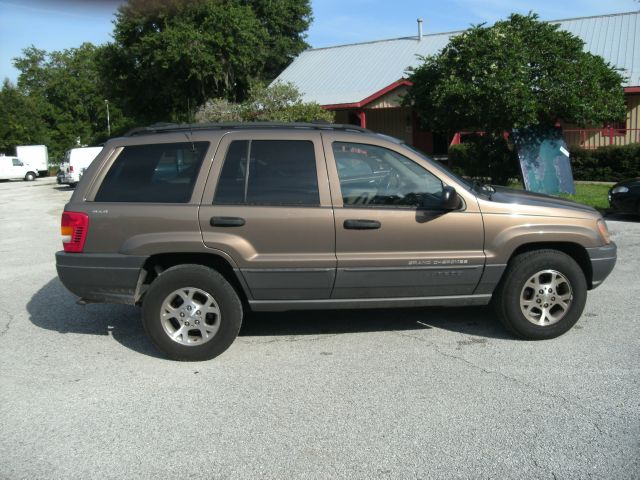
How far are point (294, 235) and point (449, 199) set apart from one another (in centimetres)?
129

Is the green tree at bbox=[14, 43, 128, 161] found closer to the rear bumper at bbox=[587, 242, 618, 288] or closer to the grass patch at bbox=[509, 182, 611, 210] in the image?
the grass patch at bbox=[509, 182, 611, 210]

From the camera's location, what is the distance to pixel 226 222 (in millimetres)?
4926

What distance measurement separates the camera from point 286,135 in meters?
5.16

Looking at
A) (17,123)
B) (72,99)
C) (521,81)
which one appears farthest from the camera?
(72,99)

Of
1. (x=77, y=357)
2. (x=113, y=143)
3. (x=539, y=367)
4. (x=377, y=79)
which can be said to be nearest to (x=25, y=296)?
(x=77, y=357)

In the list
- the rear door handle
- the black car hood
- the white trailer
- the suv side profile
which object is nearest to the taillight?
the suv side profile

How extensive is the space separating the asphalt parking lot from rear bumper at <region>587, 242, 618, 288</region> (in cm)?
55

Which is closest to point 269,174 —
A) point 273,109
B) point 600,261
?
point 600,261

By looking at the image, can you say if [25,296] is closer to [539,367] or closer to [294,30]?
[539,367]

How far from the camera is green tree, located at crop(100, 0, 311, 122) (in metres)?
28.4

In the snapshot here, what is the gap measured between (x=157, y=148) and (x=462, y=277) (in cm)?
282

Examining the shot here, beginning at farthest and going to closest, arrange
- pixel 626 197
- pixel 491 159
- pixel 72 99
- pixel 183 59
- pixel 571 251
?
pixel 72 99 < pixel 183 59 < pixel 491 159 < pixel 626 197 < pixel 571 251

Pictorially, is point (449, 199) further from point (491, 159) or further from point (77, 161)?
point (77, 161)

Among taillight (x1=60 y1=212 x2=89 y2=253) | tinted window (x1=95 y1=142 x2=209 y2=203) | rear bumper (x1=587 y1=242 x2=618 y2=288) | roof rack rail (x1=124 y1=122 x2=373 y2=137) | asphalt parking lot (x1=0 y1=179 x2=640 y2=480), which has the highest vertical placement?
roof rack rail (x1=124 y1=122 x2=373 y2=137)
